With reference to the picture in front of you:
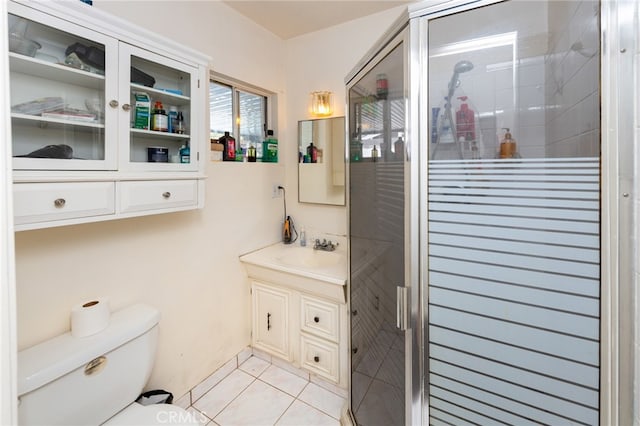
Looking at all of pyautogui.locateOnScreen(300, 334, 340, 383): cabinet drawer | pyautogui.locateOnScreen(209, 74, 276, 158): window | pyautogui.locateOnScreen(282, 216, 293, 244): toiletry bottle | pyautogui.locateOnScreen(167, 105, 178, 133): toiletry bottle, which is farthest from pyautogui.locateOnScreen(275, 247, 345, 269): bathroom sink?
pyautogui.locateOnScreen(167, 105, 178, 133): toiletry bottle

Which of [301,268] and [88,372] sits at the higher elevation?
[301,268]

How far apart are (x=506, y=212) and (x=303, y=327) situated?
1418 millimetres

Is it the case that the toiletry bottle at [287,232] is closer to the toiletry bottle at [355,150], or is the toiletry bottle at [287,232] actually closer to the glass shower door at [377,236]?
the glass shower door at [377,236]

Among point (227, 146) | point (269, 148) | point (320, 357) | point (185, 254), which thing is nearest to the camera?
point (185, 254)

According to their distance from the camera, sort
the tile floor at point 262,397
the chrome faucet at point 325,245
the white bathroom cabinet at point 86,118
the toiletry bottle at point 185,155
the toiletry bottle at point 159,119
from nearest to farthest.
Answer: the white bathroom cabinet at point 86,118, the toiletry bottle at point 159,119, the toiletry bottle at point 185,155, the tile floor at point 262,397, the chrome faucet at point 325,245

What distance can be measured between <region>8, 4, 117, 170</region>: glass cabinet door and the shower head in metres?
1.27

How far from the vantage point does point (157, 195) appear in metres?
1.28

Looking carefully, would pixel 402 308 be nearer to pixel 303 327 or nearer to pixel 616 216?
pixel 616 216

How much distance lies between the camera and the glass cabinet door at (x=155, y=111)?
1164 millimetres

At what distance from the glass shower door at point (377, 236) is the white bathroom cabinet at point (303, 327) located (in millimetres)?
170

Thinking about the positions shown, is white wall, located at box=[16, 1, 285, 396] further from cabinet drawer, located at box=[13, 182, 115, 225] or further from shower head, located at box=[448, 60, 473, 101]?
shower head, located at box=[448, 60, 473, 101]

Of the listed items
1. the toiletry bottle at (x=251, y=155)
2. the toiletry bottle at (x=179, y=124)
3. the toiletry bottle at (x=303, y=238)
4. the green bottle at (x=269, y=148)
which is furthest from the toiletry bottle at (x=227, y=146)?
the toiletry bottle at (x=303, y=238)

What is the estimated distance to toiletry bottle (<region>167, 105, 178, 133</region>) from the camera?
1397 mm

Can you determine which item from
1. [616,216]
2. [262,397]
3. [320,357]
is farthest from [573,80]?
[262,397]
